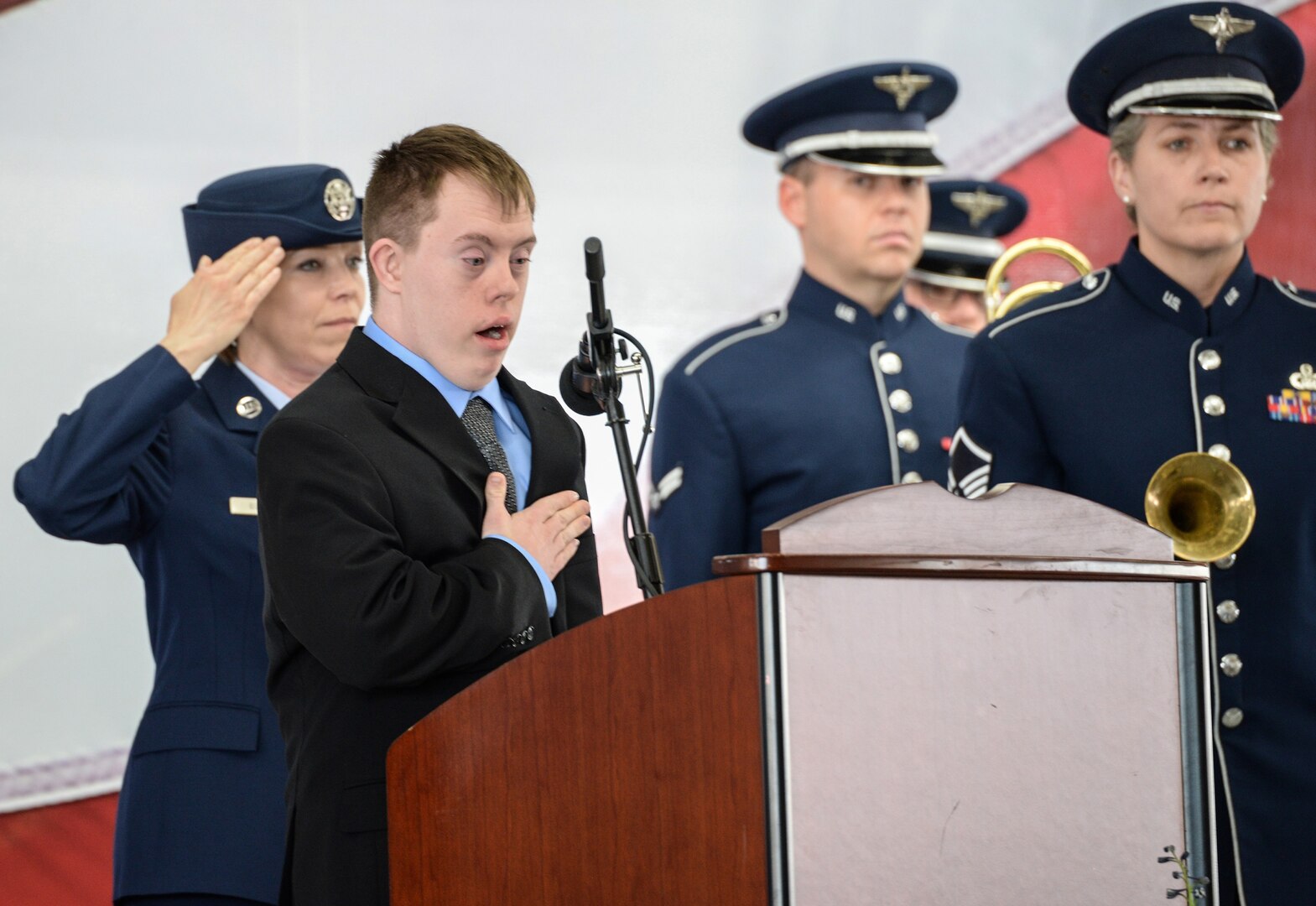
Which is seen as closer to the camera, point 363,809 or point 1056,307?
point 363,809

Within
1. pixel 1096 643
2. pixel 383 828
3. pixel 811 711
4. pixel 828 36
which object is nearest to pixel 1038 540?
pixel 1096 643

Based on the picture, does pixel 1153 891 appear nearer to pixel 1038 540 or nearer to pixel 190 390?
pixel 1038 540

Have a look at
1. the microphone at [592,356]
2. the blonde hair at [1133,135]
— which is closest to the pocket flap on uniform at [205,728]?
the microphone at [592,356]

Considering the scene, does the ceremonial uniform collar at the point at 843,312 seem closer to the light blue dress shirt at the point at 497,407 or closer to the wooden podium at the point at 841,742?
the light blue dress shirt at the point at 497,407

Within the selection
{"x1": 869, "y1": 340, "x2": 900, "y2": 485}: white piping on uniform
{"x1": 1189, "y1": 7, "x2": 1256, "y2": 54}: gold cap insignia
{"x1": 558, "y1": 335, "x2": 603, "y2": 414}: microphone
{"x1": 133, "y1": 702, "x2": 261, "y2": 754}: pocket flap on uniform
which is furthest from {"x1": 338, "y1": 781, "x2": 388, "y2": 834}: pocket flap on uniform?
{"x1": 1189, "y1": 7, "x2": 1256, "y2": 54}: gold cap insignia

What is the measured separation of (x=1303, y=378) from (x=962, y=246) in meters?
1.73

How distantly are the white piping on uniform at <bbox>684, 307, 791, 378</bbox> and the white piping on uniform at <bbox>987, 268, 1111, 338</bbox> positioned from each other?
587 millimetres

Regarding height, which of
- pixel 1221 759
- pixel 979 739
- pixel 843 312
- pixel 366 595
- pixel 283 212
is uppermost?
pixel 283 212

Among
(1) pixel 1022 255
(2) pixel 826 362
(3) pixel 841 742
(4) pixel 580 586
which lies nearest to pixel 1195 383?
(2) pixel 826 362

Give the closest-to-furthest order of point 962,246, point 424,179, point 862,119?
point 424,179 → point 862,119 → point 962,246

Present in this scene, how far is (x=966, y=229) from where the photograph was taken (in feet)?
13.1

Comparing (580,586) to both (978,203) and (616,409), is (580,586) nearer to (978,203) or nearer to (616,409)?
(616,409)

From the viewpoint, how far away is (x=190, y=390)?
244 centimetres

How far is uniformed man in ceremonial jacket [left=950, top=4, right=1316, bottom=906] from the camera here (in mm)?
2209
